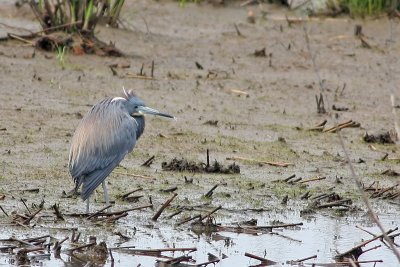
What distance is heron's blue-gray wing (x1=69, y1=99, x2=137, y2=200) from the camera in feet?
23.4

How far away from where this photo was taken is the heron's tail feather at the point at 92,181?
6951 mm

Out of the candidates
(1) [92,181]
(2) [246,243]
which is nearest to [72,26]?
(1) [92,181]

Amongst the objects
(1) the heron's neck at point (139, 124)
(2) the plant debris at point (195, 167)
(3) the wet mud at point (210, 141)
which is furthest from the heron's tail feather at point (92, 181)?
(2) the plant debris at point (195, 167)

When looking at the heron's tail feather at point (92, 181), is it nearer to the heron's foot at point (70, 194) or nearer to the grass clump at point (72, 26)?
the heron's foot at point (70, 194)

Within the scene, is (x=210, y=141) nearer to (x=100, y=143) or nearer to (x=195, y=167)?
(x=195, y=167)

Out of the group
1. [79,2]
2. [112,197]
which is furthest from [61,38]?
[112,197]

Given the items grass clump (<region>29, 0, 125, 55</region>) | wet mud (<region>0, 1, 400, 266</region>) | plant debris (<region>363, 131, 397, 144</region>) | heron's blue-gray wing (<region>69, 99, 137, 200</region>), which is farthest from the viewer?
grass clump (<region>29, 0, 125, 55</region>)

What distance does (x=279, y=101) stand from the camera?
1061cm

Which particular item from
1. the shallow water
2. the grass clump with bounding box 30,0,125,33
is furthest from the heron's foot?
the grass clump with bounding box 30,0,125,33

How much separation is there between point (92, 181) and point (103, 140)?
44cm

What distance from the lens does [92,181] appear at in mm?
7051

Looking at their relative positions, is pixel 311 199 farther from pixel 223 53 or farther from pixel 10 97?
pixel 223 53

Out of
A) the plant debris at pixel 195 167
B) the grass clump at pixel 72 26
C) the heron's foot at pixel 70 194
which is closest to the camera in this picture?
the heron's foot at pixel 70 194

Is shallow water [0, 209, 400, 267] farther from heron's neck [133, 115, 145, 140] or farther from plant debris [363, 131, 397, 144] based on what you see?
plant debris [363, 131, 397, 144]
